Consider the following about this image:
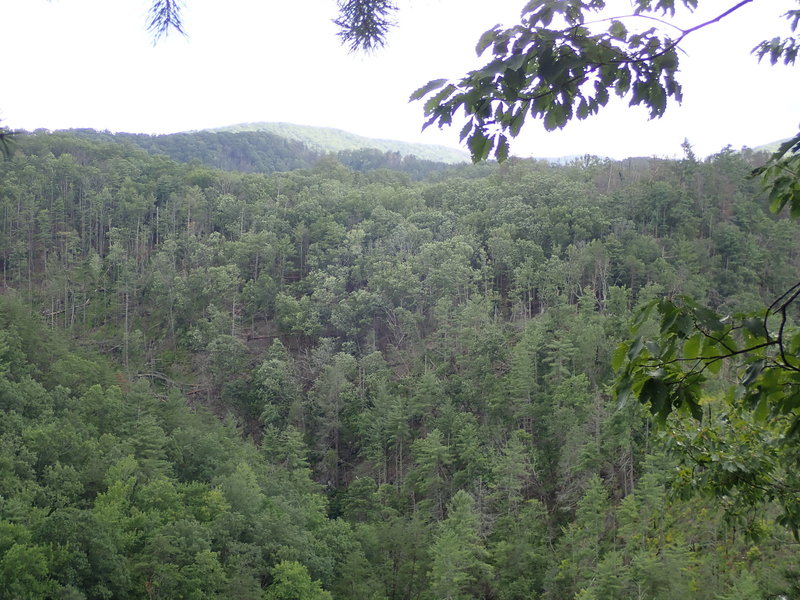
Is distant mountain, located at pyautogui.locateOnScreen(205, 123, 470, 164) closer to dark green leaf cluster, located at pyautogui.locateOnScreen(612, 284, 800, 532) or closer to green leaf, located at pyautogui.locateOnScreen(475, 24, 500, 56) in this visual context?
green leaf, located at pyautogui.locateOnScreen(475, 24, 500, 56)

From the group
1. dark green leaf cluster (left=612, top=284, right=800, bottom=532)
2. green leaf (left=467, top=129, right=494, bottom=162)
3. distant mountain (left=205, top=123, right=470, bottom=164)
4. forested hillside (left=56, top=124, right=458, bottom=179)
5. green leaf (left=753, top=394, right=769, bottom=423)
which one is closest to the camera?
dark green leaf cluster (left=612, top=284, right=800, bottom=532)

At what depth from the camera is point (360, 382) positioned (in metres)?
31.6

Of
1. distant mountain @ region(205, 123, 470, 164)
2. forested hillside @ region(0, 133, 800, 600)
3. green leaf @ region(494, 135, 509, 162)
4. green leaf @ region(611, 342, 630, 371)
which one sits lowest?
forested hillside @ region(0, 133, 800, 600)

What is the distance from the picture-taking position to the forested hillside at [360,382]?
1545cm

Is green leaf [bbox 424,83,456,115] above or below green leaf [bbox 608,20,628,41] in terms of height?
below

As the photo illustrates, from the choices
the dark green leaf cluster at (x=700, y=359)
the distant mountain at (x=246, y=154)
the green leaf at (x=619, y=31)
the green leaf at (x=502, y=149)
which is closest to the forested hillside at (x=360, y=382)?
the dark green leaf cluster at (x=700, y=359)

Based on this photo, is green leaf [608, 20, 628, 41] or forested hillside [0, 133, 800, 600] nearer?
green leaf [608, 20, 628, 41]

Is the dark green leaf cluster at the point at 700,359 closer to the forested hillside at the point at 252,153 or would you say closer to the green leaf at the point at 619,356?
the green leaf at the point at 619,356

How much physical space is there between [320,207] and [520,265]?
51.6ft

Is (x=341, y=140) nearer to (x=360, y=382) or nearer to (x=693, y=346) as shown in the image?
(x=360, y=382)

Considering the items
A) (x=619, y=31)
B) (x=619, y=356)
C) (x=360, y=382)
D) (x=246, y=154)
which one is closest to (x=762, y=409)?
(x=619, y=356)

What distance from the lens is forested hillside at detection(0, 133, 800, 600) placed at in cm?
1545

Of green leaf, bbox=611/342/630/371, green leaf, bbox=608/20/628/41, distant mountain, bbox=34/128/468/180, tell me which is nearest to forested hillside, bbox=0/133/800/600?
green leaf, bbox=611/342/630/371

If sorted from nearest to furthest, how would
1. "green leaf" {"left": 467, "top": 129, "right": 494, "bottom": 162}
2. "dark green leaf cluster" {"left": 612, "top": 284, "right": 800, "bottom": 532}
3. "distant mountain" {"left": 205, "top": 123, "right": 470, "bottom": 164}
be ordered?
"dark green leaf cluster" {"left": 612, "top": 284, "right": 800, "bottom": 532}, "green leaf" {"left": 467, "top": 129, "right": 494, "bottom": 162}, "distant mountain" {"left": 205, "top": 123, "right": 470, "bottom": 164}
